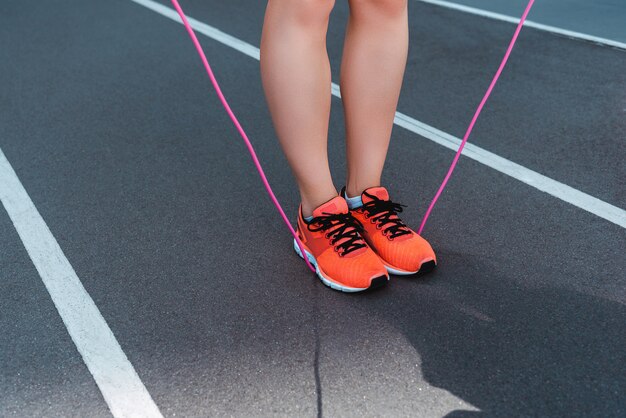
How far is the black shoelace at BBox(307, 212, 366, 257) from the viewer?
1.97 metres

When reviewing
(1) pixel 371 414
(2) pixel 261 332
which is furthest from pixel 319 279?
(1) pixel 371 414

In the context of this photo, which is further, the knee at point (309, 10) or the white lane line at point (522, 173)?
the white lane line at point (522, 173)

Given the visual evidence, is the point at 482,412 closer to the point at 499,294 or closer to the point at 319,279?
the point at 499,294

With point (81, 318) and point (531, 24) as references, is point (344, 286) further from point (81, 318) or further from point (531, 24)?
point (531, 24)

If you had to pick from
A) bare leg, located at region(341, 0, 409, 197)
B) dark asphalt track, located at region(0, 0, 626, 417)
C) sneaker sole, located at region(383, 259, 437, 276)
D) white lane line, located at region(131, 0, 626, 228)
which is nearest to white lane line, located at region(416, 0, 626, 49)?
dark asphalt track, located at region(0, 0, 626, 417)

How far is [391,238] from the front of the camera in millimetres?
1992

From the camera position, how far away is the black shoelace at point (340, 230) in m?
1.97

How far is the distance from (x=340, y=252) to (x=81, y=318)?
0.73 meters

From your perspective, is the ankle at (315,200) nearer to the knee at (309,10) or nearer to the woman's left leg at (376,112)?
the woman's left leg at (376,112)

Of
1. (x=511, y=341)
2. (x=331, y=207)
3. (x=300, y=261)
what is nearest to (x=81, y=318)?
(x=300, y=261)

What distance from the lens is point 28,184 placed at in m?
2.72

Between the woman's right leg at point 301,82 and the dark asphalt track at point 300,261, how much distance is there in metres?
→ 0.33

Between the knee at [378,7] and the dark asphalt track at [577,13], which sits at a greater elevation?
the knee at [378,7]

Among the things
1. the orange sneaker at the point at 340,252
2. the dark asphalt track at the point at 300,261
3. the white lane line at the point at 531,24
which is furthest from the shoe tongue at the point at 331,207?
the white lane line at the point at 531,24
